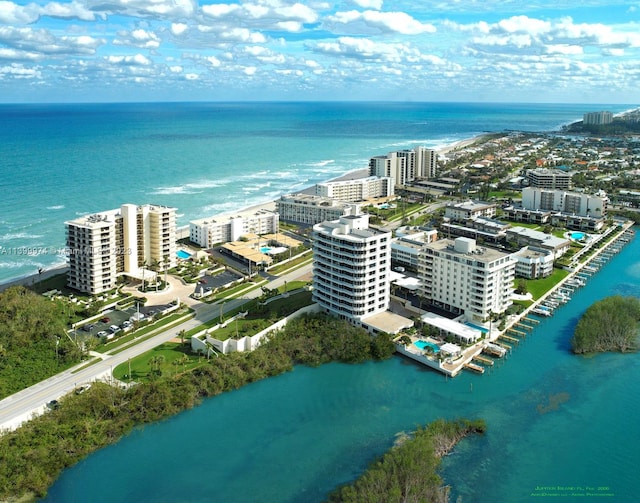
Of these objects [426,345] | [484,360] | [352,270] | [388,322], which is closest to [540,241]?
[484,360]

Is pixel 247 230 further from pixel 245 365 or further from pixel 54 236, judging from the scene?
pixel 245 365

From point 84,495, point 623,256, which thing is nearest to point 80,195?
point 84,495

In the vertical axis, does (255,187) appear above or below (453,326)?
above

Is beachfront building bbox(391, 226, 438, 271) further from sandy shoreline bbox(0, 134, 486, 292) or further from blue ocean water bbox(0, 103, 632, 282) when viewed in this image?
blue ocean water bbox(0, 103, 632, 282)

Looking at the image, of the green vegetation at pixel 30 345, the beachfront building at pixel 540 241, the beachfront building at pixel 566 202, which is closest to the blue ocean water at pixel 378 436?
the green vegetation at pixel 30 345

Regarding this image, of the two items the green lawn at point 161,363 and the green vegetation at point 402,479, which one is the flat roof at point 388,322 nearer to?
the green lawn at point 161,363

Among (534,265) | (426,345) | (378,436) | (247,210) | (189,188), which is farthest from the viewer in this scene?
(189,188)

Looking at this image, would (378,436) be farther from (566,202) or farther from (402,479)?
(566,202)
